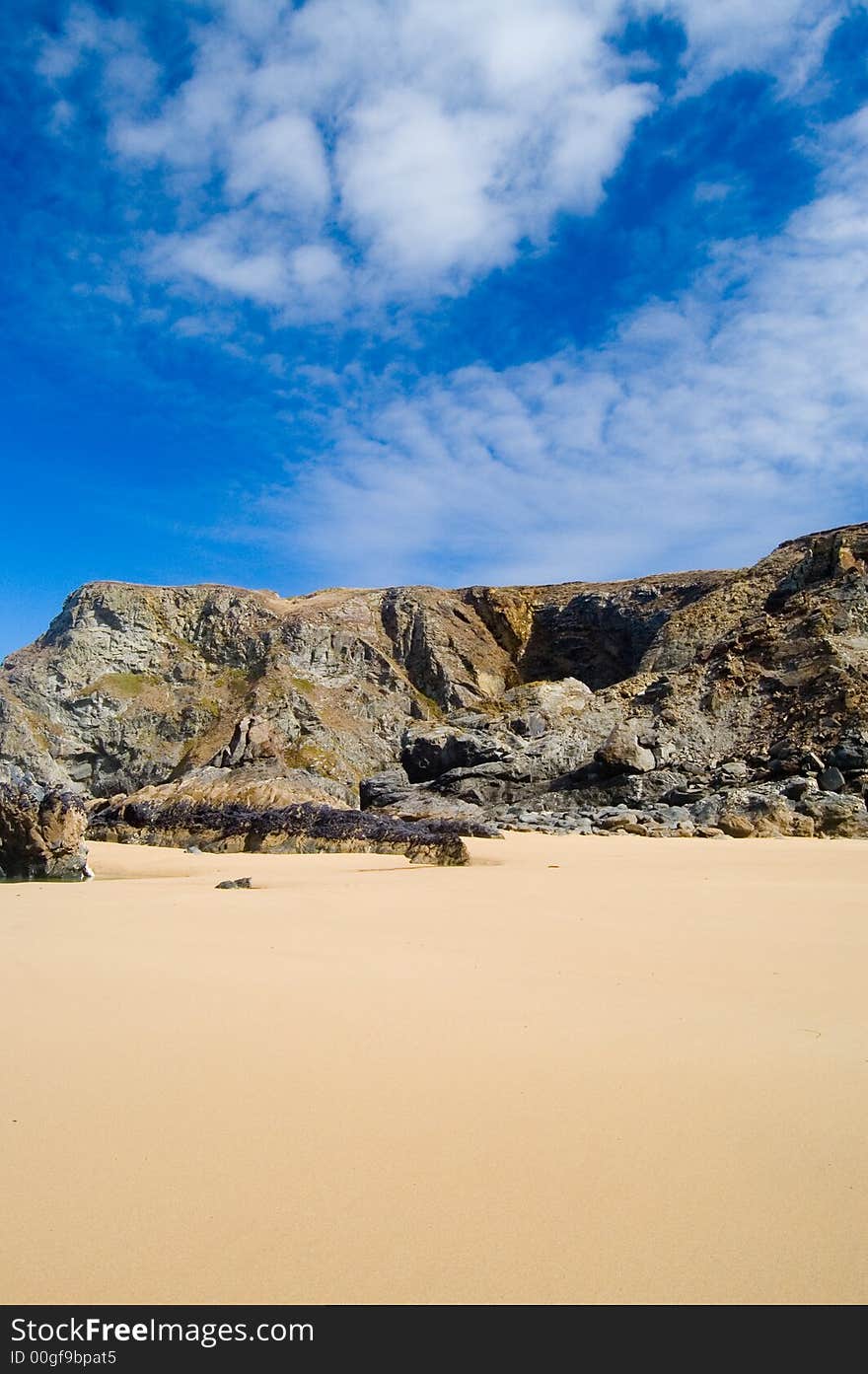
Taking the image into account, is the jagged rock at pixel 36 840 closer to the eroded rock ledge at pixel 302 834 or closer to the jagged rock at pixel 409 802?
the eroded rock ledge at pixel 302 834

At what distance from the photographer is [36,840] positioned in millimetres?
7449

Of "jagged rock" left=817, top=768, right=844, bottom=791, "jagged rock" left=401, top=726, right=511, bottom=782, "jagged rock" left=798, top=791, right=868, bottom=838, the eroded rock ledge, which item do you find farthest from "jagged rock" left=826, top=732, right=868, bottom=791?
"jagged rock" left=401, top=726, right=511, bottom=782

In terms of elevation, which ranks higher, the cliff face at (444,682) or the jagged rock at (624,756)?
the cliff face at (444,682)

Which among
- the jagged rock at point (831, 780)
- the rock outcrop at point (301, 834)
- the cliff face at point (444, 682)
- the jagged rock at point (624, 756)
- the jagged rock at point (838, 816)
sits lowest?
the jagged rock at point (838, 816)

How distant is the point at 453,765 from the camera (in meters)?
24.8

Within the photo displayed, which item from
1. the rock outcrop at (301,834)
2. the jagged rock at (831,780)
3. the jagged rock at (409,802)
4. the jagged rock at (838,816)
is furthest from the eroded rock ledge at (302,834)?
the jagged rock at (831,780)

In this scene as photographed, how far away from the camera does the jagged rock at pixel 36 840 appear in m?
7.40

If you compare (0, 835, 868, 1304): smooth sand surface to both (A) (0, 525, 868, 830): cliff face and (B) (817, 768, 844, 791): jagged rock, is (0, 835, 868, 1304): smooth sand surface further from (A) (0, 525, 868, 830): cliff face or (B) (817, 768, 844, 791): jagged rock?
(A) (0, 525, 868, 830): cliff face

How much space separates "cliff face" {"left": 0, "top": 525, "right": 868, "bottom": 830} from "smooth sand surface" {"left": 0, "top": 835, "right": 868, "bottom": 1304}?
53.2ft

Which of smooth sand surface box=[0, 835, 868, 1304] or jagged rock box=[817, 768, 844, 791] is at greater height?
smooth sand surface box=[0, 835, 868, 1304]

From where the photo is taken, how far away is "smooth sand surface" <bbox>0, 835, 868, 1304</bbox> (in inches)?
52.0

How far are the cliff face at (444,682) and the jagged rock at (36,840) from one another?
43.6ft

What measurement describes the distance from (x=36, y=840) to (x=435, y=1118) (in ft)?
22.5
